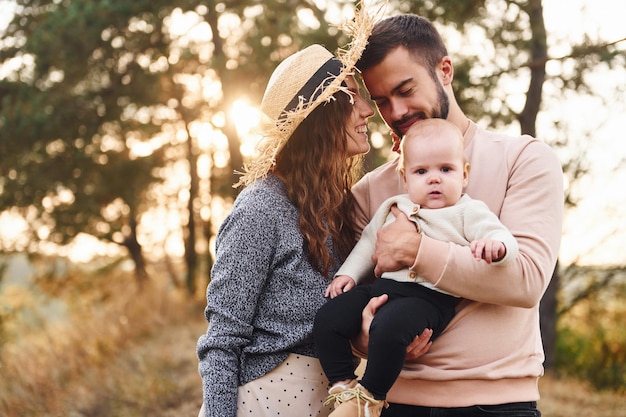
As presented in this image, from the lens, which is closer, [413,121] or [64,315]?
[413,121]

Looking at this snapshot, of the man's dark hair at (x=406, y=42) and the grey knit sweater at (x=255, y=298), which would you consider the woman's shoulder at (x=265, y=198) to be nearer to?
the grey knit sweater at (x=255, y=298)

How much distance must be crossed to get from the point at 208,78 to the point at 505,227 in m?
15.5

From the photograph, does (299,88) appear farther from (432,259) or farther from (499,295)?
(499,295)

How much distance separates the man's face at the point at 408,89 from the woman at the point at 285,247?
123mm

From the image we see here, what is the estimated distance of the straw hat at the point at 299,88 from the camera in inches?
97.2

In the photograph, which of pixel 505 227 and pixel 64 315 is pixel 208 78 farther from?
pixel 505 227

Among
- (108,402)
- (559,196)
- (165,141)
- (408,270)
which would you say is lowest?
(108,402)

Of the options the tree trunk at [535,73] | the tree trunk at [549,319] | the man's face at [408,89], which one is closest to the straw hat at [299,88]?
the man's face at [408,89]

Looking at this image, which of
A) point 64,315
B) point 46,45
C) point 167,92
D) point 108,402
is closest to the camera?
point 108,402

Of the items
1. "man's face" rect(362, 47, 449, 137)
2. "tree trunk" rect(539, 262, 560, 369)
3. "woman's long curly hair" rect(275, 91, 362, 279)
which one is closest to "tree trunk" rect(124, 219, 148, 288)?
"tree trunk" rect(539, 262, 560, 369)

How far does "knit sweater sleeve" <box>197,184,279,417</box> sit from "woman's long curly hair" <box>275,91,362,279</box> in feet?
0.73

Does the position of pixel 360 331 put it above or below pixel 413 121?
below

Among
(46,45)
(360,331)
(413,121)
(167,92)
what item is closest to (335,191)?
(413,121)

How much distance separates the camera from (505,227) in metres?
2.13
